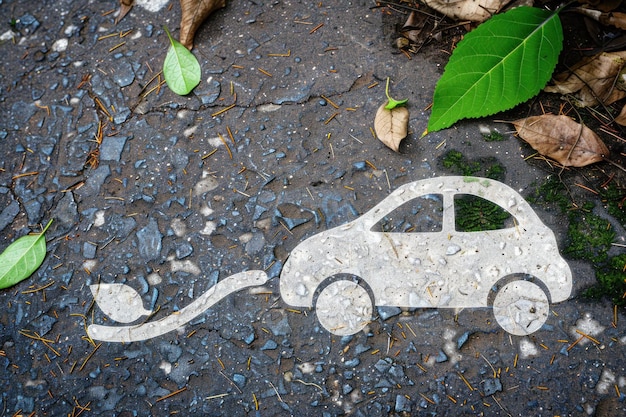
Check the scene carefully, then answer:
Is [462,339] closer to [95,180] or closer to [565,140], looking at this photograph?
[565,140]

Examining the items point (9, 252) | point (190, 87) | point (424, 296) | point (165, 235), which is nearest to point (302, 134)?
point (190, 87)

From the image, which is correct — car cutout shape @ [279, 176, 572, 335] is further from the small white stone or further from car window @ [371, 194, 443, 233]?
the small white stone

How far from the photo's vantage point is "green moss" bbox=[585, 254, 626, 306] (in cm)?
174

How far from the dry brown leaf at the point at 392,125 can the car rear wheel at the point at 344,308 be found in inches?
22.5

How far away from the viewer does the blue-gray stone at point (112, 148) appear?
211 cm

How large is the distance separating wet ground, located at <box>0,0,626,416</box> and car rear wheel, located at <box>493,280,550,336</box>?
0.03 meters

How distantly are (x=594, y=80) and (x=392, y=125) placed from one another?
0.79 metres

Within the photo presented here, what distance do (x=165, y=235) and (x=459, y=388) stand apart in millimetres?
1215

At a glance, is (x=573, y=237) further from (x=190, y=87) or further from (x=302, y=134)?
(x=190, y=87)

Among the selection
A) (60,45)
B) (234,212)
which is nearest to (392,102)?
(234,212)

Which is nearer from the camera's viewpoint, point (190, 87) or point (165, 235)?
point (165, 235)

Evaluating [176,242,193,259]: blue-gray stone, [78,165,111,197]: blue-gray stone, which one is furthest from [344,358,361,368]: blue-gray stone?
[78,165,111,197]: blue-gray stone

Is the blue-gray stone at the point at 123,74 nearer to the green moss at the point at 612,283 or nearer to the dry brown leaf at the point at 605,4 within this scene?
the dry brown leaf at the point at 605,4

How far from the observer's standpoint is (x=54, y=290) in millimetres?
1942
